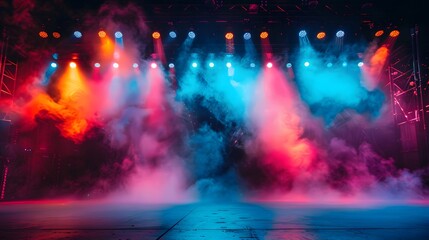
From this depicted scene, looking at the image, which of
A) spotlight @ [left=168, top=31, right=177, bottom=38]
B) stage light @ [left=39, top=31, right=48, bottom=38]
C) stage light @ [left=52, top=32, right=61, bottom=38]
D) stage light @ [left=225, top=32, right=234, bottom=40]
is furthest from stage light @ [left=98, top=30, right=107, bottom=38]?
stage light @ [left=225, top=32, right=234, bottom=40]

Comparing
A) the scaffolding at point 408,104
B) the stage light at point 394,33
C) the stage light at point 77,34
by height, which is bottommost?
the scaffolding at point 408,104

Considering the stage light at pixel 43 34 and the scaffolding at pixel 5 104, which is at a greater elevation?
the stage light at pixel 43 34

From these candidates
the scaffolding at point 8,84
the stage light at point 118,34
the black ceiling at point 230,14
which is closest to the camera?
the black ceiling at point 230,14

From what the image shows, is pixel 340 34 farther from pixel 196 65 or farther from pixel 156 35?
pixel 156 35

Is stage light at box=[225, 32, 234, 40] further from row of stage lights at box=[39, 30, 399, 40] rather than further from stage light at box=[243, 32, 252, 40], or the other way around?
stage light at box=[243, 32, 252, 40]

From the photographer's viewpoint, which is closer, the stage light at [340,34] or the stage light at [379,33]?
the stage light at [379,33]

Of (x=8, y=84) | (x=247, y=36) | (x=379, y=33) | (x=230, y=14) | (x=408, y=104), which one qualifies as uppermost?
(x=230, y=14)

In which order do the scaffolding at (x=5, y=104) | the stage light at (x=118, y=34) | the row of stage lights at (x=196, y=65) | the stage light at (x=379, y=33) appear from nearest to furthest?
the stage light at (x=379, y=33), the stage light at (x=118, y=34), the scaffolding at (x=5, y=104), the row of stage lights at (x=196, y=65)

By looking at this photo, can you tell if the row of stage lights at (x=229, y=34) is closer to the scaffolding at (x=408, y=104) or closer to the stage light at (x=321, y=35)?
the stage light at (x=321, y=35)

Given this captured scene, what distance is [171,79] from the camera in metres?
11.1

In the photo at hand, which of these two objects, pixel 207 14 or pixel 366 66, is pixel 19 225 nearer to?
pixel 207 14

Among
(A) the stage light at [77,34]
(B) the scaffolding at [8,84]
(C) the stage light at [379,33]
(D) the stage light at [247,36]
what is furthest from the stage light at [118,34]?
(C) the stage light at [379,33]

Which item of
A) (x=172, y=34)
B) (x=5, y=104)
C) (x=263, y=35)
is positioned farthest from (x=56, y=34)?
(x=263, y=35)

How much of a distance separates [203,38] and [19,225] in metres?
6.40
